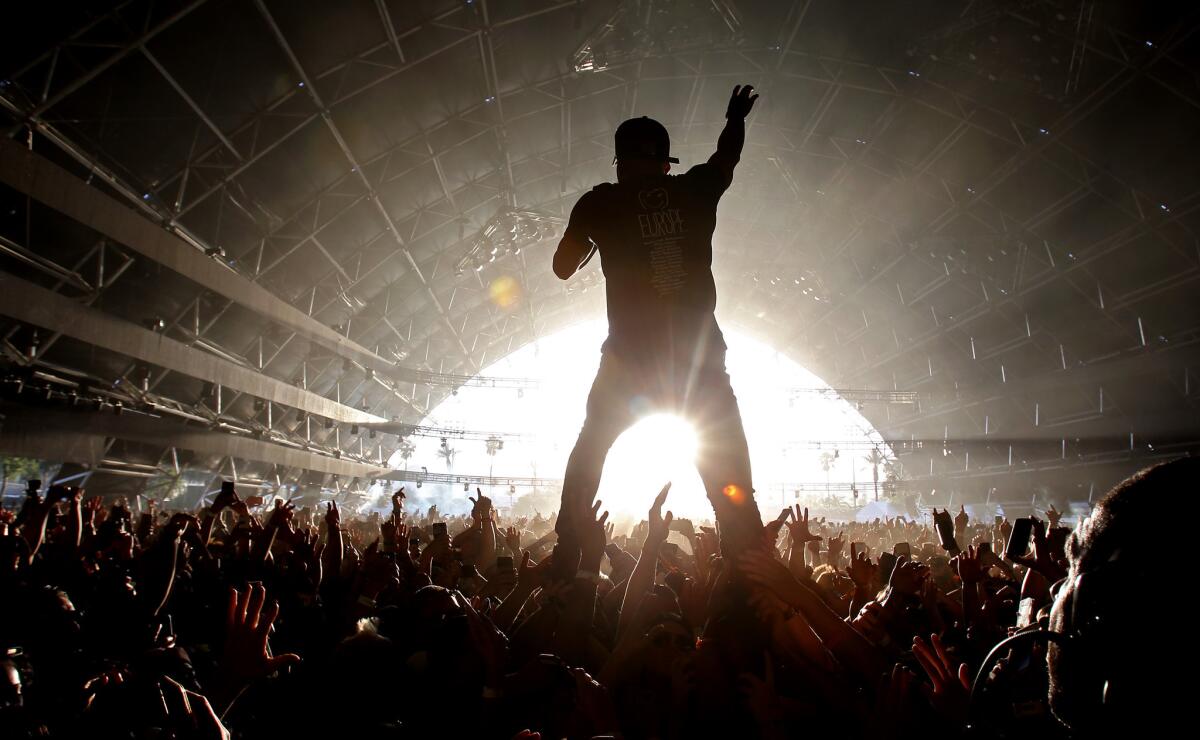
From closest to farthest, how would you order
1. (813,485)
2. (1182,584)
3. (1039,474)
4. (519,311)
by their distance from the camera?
(1182,584), (1039,474), (519,311), (813,485)

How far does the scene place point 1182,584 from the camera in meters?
0.71

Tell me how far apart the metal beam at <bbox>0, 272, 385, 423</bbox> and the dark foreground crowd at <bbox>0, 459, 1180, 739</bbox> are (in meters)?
7.39

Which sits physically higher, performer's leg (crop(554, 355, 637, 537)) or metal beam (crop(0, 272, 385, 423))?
metal beam (crop(0, 272, 385, 423))

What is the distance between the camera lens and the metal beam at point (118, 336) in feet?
25.1

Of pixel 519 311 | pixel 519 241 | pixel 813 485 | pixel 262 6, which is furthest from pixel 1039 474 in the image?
pixel 262 6

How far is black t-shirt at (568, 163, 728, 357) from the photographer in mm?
2256

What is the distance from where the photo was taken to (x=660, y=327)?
224 centimetres

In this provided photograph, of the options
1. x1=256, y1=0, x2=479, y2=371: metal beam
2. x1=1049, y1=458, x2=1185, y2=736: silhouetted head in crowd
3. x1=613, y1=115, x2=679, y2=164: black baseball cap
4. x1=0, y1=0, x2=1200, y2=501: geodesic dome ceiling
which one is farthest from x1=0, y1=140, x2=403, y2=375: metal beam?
x1=1049, y1=458, x2=1185, y2=736: silhouetted head in crowd

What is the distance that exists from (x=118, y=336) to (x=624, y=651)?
11.2 m

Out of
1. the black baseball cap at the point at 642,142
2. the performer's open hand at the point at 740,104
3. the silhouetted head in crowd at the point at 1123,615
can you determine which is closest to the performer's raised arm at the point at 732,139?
the performer's open hand at the point at 740,104

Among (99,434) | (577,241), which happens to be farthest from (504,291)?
(577,241)

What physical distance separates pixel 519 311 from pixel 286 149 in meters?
14.1

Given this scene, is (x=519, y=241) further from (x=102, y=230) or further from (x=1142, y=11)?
(x=1142, y=11)

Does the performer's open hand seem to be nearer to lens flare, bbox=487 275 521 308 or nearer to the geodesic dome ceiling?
the geodesic dome ceiling
